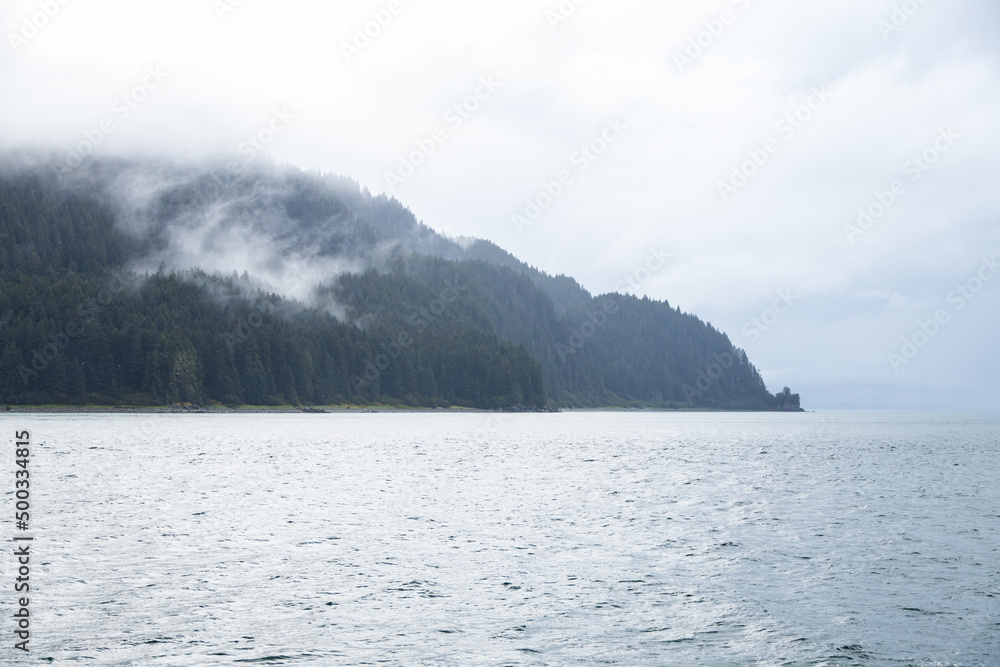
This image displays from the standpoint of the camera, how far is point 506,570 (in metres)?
32.3

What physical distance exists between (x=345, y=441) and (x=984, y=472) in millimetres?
83864

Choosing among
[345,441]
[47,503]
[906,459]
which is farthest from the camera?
[345,441]

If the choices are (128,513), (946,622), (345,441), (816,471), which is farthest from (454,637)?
(345,441)

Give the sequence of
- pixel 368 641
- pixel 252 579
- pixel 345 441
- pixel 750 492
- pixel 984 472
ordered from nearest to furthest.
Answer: pixel 368 641, pixel 252 579, pixel 750 492, pixel 984 472, pixel 345 441

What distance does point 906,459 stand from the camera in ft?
323

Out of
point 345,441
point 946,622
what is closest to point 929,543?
point 946,622

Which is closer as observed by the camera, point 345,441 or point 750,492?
point 750,492

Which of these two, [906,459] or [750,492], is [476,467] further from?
[906,459]

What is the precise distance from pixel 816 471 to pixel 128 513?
206ft

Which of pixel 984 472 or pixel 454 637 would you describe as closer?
pixel 454 637

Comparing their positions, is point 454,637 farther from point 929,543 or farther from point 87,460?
point 87,460

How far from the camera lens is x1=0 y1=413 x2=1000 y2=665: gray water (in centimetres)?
2220

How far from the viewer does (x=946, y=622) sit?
24.5m

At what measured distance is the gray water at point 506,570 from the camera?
22.2 meters
